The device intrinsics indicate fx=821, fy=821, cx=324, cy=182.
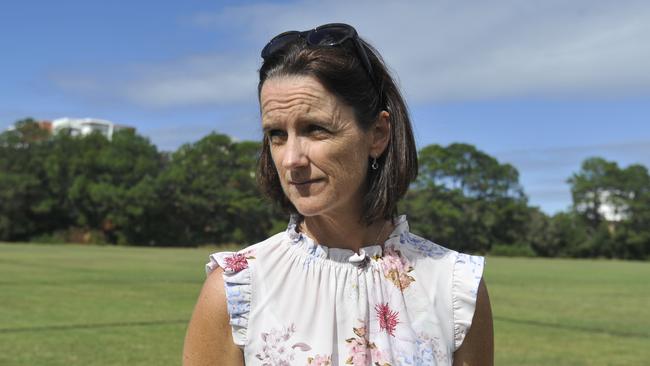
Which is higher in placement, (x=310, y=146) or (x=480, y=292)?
(x=310, y=146)

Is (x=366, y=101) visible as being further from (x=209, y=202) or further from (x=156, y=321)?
(x=209, y=202)

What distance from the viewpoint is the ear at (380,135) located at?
2.19 m

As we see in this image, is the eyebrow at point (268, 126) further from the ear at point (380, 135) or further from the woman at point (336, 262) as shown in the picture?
the ear at point (380, 135)

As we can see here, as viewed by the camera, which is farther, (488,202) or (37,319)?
(488,202)

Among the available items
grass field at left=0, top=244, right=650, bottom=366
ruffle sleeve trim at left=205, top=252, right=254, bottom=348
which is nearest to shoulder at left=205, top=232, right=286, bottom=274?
ruffle sleeve trim at left=205, top=252, right=254, bottom=348

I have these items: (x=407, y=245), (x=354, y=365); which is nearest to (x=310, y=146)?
(x=407, y=245)

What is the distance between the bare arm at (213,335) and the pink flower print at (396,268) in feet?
1.43

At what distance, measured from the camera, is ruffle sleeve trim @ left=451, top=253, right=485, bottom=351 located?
2.12m

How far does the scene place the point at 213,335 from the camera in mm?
2029

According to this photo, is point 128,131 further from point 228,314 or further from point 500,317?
point 228,314

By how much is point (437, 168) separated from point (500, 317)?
217ft

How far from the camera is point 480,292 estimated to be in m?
2.17

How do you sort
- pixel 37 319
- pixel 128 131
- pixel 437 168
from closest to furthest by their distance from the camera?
1. pixel 37 319
2. pixel 128 131
3. pixel 437 168

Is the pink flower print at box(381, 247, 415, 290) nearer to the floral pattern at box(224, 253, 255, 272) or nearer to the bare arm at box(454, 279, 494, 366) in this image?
the bare arm at box(454, 279, 494, 366)
